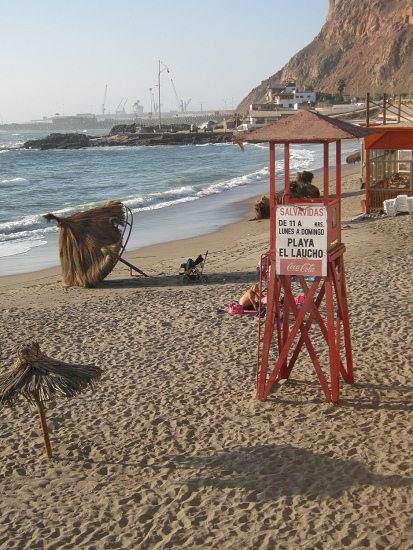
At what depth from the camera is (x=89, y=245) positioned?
15047 millimetres

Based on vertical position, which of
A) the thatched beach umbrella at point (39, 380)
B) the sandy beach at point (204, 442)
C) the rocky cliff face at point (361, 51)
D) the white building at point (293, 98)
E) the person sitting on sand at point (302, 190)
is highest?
the rocky cliff face at point (361, 51)

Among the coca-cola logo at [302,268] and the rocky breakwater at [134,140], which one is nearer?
the coca-cola logo at [302,268]

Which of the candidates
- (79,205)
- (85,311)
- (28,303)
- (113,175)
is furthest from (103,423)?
(113,175)

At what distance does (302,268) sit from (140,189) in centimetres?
3219

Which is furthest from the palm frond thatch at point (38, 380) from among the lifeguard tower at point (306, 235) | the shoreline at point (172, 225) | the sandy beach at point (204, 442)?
the shoreline at point (172, 225)

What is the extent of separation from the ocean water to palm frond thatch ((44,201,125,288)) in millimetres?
3313

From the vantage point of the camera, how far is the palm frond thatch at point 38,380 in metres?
6.63

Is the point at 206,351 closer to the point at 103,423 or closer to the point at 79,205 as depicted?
the point at 103,423

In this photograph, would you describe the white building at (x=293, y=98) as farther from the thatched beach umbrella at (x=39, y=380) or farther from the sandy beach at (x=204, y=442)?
the thatched beach umbrella at (x=39, y=380)

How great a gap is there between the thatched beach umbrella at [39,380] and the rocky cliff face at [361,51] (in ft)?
464

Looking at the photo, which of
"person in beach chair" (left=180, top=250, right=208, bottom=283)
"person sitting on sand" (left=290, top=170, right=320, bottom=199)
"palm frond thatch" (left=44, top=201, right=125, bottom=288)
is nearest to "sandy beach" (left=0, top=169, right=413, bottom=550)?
"person in beach chair" (left=180, top=250, right=208, bottom=283)

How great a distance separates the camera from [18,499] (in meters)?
6.38

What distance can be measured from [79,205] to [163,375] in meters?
24.9

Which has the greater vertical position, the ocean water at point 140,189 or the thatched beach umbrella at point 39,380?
the thatched beach umbrella at point 39,380
